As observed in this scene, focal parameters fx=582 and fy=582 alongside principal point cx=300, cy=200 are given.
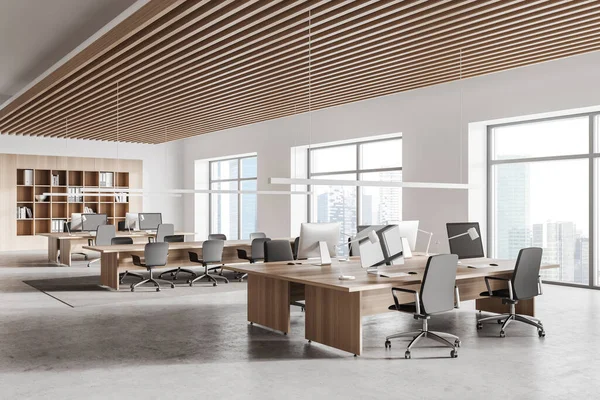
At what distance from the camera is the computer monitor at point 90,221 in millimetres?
12672

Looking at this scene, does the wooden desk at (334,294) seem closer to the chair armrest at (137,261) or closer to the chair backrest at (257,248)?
the chair backrest at (257,248)

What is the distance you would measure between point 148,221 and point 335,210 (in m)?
4.44

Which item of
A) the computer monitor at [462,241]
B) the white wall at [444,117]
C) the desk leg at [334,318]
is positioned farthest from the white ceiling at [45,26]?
the computer monitor at [462,241]

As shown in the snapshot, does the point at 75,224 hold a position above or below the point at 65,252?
above

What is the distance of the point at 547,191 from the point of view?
10.0 m

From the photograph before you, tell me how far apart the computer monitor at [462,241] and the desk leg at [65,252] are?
8.72 metres

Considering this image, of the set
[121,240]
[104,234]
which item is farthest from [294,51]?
[104,234]

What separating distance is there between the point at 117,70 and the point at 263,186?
7.96m

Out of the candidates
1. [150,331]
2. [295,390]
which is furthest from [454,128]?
[295,390]

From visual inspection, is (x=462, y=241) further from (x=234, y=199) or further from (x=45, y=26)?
(x=234, y=199)

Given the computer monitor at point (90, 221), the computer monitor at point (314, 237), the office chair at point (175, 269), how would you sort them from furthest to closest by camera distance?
1. the computer monitor at point (90, 221)
2. the office chair at point (175, 269)
3. the computer monitor at point (314, 237)

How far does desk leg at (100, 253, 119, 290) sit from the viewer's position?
9.39m

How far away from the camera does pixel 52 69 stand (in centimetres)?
827

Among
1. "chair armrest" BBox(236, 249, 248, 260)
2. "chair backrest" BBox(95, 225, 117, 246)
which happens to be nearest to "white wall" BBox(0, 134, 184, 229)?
"chair backrest" BBox(95, 225, 117, 246)
